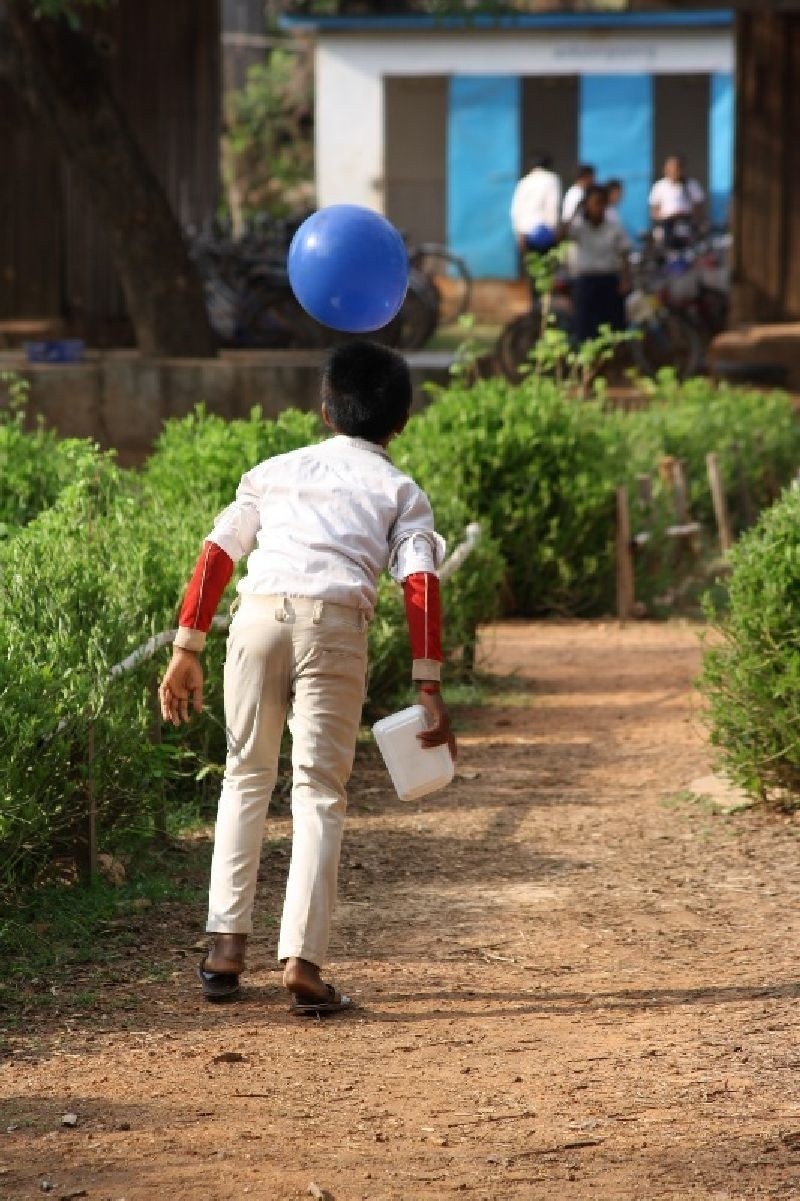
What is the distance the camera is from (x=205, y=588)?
4887 mm

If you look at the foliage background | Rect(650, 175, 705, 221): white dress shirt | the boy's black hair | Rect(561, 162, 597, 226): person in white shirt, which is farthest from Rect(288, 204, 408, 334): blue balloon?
Rect(650, 175, 705, 221): white dress shirt

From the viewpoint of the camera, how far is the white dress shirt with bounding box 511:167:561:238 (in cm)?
2036

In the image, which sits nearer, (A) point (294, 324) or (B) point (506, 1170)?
(B) point (506, 1170)

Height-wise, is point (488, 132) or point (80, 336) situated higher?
point (488, 132)

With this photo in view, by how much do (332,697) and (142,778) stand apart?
108 centimetres


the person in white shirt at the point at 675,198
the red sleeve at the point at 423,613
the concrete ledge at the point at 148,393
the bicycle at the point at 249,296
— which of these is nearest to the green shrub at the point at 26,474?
the red sleeve at the point at 423,613

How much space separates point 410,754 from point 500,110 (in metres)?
22.5

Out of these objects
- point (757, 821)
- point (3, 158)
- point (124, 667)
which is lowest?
point (757, 821)

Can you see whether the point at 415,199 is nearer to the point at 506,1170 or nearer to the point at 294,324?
the point at 294,324

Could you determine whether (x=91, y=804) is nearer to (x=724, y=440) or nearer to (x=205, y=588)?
(x=205, y=588)

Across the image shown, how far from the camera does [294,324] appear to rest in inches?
735

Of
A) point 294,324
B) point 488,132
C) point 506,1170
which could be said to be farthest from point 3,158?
point 506,1170

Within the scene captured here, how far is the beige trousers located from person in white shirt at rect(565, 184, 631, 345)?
12.2 metres

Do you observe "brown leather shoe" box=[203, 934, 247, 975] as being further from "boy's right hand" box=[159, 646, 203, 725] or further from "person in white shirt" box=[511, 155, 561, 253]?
"person in white shirt" box=[511, 155, 561, 253]
